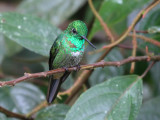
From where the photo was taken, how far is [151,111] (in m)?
2.08

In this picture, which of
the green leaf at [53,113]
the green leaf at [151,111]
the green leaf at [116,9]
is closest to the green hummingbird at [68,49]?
the green leaf at [53,113]

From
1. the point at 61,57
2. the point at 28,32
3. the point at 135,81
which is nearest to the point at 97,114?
the point at 135,81

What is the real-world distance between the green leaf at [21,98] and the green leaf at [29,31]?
57 centimetres

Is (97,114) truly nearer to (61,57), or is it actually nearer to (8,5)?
(61,57)

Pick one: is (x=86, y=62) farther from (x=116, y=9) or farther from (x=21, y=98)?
(x=21, y=98)

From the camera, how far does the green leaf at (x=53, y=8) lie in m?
2.93

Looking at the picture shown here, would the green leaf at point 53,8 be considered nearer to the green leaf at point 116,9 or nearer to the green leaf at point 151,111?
the green leaf at point 116,9

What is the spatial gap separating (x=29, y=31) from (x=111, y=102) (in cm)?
81

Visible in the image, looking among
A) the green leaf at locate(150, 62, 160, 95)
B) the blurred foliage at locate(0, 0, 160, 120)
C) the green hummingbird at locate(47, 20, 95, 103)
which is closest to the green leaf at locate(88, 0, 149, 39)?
the blurred foliage at locate(0, 0, 160, 120)

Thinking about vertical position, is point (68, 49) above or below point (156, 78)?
above

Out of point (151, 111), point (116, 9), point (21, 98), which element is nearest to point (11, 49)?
point (21, 98)

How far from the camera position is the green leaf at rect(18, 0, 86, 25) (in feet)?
9.62

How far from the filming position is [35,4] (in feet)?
9.86

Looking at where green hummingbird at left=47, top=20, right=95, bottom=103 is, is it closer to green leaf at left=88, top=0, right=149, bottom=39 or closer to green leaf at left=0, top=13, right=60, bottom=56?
green leaf at left=0, top=13, right=60, bottom=56
